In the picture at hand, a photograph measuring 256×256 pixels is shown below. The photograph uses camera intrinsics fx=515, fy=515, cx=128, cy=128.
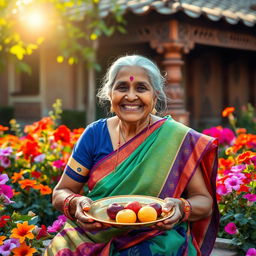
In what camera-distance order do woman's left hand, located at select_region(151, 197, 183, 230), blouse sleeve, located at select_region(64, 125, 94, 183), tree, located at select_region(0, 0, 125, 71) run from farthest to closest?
tree, located at select_region(0, 0, 125, 71)
blouse sleeve, located at select_region(64, 125, 94, 183)
woman's left hand, located at select_region(151, 197, 183, 230)

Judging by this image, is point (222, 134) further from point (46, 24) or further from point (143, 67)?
point (46, 24)

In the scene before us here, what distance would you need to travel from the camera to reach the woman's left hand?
6.54 feet

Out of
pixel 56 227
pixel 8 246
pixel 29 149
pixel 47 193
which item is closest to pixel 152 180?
pixel 56 227

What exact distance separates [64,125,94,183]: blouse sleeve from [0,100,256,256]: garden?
11.9 inches

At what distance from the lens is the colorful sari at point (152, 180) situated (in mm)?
2172

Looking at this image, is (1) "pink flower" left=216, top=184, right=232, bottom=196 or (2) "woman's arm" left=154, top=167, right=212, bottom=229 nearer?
(2) "woman's arm" left=154, top=167, right=212, bottom=229

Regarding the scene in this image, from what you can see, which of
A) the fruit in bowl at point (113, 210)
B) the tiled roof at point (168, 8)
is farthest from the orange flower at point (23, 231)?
the tiled roof at point (168, 8)

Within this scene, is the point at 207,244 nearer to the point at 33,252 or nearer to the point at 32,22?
the point at 33,252

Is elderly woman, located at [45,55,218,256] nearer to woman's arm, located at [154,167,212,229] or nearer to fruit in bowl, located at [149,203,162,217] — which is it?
woman's arm, located at [154,167,212,229]

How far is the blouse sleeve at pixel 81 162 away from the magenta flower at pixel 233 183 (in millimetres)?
833

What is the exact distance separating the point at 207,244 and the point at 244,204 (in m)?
0.48

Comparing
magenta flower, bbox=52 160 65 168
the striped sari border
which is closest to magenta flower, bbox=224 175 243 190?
the striped sari border

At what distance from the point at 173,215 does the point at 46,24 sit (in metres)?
6.24

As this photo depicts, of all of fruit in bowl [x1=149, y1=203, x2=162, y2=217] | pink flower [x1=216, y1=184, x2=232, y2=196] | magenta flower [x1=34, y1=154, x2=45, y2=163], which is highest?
fruit in bowl [x1=149, y1=203, x2=162, y2=217]
